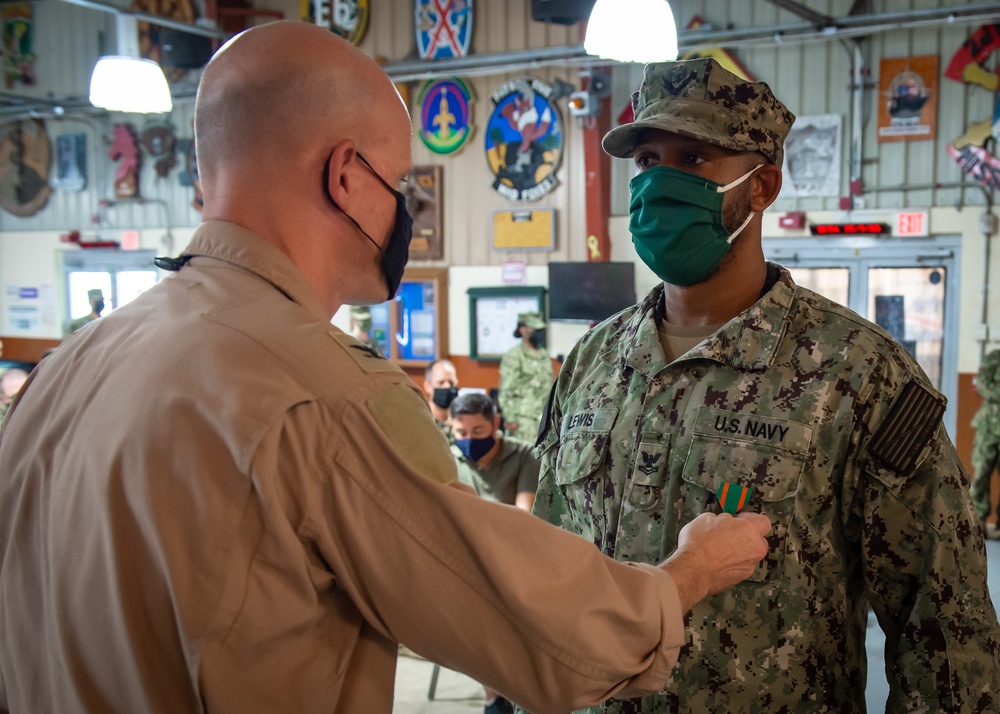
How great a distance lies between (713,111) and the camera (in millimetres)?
1744

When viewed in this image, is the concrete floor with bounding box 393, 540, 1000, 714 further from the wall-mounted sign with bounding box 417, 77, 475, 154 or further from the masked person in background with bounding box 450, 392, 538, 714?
the wall-mounted sign with bounding box 417, 77, 475, 154

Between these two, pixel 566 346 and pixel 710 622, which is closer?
pixel 710 622

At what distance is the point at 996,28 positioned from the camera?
6.26 m

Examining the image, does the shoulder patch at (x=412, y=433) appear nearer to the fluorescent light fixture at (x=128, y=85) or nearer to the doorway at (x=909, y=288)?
the fluorescent light fixture at (x=128, y=85)

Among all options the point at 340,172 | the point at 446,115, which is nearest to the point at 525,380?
Result: the point at 446,115

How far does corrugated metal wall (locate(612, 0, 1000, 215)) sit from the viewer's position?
6.48m

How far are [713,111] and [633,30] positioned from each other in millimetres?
3029

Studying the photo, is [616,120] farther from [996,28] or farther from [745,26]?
[996,28]

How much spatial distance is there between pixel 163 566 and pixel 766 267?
4.56 ft

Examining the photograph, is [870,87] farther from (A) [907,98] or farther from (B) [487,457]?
(B) [487,457]

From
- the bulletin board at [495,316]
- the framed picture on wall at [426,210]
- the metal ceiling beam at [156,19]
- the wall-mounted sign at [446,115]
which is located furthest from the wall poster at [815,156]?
the metal ceiling beam at [156,19]

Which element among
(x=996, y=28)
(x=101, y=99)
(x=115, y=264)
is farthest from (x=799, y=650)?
(x=115, y=264)

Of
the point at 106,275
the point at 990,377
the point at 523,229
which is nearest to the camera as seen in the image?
the point at 990,377

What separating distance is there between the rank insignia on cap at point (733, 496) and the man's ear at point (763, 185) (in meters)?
0.59
